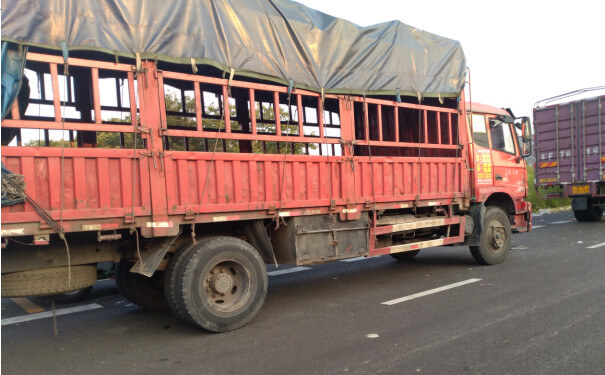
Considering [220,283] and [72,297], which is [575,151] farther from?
[72,297]

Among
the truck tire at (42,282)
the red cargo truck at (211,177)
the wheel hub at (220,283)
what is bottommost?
the wheel hub at (220,283)

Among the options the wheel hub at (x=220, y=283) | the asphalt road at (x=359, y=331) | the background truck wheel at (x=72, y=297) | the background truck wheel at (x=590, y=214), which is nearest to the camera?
the asphalt road at (x=359, y=331)

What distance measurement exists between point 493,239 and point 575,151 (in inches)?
289

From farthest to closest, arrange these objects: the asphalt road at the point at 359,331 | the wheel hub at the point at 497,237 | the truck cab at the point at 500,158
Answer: the wheel hub at the point at 497,237
the truck cab at the point at 500,158
the asphalt road at the point at 359,331

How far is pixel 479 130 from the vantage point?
7.29 metres

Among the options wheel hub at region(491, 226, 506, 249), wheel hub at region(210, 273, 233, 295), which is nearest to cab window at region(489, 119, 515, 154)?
wheel hub at region(491, 226, 506, 249)

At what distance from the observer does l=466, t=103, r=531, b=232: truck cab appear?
23.4 ft

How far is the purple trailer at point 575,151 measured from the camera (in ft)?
40.2

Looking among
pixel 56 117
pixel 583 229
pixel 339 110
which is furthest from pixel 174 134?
pixel 583 229

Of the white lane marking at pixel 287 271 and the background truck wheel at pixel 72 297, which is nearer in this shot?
the background truck wheel at pixel 72 297

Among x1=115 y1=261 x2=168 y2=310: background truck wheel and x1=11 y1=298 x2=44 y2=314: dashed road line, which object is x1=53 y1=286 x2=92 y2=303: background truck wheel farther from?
x1=115 y1=261 x2=168 y2=310: background truck wheel

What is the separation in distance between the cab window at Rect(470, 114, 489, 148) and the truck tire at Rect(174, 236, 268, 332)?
446 cm

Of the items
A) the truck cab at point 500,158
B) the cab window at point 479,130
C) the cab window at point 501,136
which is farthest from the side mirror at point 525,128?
the cab window at point 479,130

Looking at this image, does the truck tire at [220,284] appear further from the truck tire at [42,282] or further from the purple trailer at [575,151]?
the purple trailer at [575,151]
